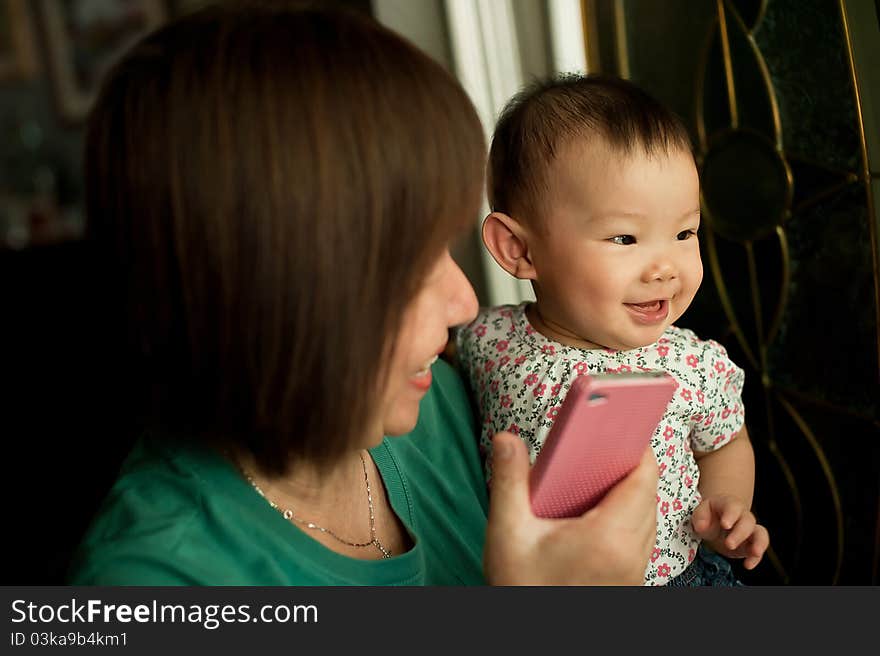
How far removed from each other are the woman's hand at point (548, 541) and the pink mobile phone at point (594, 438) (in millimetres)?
31

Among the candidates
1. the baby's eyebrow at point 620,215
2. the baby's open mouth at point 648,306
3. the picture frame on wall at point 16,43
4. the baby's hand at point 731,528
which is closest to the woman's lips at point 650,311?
the baby's open mouth at point 648,306

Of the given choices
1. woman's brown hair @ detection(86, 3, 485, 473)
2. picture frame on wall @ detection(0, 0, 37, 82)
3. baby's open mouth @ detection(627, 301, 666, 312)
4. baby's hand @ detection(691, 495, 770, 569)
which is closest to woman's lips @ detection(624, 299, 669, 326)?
baby's open mouth @ detection(627, 301, 666, 312)

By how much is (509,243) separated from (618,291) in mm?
160

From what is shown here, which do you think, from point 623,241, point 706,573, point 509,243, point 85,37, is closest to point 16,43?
point 85,37

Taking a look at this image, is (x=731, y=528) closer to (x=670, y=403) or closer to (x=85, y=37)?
(x=670, y=403)

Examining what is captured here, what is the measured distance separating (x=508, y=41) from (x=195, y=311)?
1129 mm

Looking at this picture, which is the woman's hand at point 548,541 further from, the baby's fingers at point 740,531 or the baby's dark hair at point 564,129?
the baby's dark hair at point 564,129


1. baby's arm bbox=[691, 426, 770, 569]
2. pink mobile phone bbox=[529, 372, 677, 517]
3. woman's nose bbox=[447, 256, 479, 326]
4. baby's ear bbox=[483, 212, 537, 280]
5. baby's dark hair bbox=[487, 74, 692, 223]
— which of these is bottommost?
baby's arm bbox=[691, 426, 770, 569]

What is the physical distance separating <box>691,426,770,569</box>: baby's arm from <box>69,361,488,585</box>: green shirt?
0.26 meters

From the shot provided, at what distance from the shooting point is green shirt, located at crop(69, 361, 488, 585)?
2.22ft

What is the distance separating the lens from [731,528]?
916 millimetres

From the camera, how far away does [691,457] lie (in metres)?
1.02

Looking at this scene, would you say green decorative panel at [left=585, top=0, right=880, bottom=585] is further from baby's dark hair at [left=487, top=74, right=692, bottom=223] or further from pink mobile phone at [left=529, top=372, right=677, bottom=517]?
pink mobile phone at [left=529, top=372, right=677, bottom=517]

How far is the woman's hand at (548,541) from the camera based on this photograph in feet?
2.32
